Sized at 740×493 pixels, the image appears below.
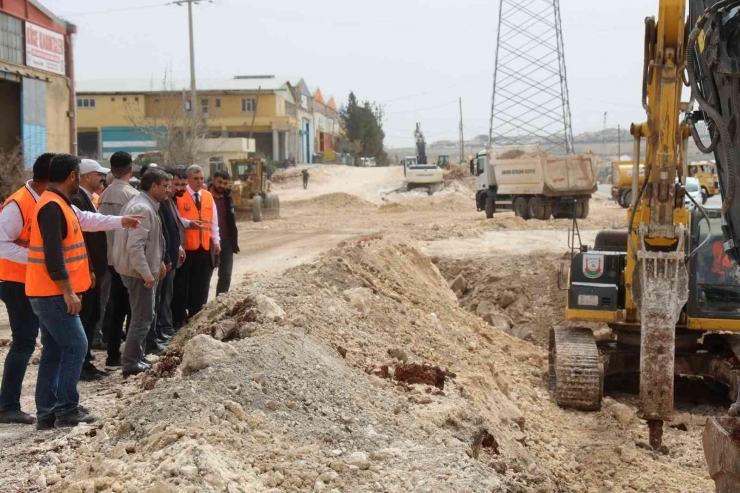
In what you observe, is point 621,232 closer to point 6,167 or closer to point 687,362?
point 687,362

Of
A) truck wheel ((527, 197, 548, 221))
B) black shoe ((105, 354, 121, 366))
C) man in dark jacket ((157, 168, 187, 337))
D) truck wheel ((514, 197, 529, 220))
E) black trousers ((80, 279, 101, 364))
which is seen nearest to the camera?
black trousers ((80, 279, 101, 364))

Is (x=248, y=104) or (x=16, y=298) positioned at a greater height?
(x=248, y=104)

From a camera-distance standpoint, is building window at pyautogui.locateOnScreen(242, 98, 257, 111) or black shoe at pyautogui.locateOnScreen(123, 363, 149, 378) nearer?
black shoe at pyautogui.locateOnScreen(123, 363, 149, 378)

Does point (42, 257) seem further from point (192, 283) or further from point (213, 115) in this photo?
point (213, 115)

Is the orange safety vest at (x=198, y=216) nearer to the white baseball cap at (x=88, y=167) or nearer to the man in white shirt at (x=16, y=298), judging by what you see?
the white baseball cap at (x=88, y=167)

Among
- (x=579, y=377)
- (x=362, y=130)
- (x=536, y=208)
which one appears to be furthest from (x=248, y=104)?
(x=579, y=377)

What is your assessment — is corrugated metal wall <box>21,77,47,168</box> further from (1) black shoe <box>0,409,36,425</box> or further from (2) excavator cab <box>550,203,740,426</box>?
(1) black shoe <box>0,409,36,425</box>

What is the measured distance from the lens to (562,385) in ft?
28.5

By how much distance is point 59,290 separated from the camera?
5.59 m

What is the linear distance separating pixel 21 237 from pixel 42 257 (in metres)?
0.58

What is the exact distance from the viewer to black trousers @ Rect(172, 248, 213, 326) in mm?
9500

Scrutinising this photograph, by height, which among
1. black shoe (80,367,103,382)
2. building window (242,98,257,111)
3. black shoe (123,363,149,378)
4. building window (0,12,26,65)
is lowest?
black shoe (80,367,103,382)

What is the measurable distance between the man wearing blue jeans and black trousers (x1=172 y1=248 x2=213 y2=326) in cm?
359

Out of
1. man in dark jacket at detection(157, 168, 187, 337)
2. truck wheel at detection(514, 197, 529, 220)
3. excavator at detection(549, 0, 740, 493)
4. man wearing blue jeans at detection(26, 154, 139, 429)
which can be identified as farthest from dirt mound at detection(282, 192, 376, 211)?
man wearing blue jeans at detection(26, 154, 139, 429)
